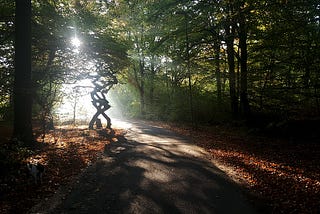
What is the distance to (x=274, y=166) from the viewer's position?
9234mm

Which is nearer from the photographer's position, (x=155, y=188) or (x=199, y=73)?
(x=155, y=188)

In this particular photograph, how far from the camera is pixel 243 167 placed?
29.8ft

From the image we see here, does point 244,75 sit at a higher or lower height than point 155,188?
higher

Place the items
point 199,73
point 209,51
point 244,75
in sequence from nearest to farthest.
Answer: point 244,75, point 199,73, point 209,51

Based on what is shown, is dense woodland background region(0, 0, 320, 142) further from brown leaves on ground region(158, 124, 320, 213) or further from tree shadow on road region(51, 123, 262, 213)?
tree shadow on road region(51, 123, 262, 213)

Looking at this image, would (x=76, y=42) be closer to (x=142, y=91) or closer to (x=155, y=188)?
(x=155, y=188)

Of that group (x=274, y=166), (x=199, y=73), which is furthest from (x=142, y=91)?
(x=274, y=166)

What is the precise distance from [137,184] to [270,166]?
4.92m

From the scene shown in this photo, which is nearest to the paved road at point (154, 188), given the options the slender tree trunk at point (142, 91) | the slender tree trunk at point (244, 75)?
the slender tree trunk at point (244, 75)

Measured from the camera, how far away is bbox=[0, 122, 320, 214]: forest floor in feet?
20.4

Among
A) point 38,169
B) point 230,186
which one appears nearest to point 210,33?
point 230,186

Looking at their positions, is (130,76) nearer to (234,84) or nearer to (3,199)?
(234,84)

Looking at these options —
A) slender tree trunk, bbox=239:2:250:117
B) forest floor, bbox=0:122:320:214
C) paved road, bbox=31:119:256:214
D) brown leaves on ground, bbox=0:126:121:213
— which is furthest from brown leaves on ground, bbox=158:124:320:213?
brown leaves on ground, bbox=0:126:121:213

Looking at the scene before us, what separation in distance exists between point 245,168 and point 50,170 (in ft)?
21.5
